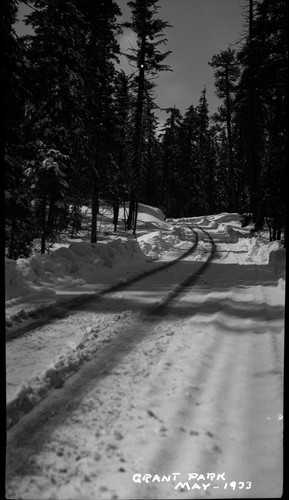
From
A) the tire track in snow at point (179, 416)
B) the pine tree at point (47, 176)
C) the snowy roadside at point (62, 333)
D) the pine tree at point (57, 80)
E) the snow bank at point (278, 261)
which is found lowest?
the tire track in snow at point (179, 416)

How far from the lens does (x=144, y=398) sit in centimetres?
292

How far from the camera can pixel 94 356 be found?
3.74 m

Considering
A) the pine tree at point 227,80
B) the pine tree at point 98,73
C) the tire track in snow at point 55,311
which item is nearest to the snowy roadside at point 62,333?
the tire track in snow at point 55,311

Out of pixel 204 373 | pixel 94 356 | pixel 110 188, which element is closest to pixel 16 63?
pixel 94 356

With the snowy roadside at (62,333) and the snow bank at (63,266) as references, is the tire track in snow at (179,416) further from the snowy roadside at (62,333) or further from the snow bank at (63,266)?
the snow bank at (63,266)

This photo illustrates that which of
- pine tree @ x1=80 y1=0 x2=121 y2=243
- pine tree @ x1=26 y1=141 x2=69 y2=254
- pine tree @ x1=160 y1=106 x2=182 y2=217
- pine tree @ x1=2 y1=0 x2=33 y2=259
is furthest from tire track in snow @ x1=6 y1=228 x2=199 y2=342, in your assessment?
pine tree @ x1=160 y1=106 x2=182 y2=217

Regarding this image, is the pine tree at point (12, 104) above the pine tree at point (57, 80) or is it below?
below

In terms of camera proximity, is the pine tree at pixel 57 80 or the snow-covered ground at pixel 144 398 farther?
the pine tree at pixel 57 80

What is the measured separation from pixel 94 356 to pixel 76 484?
1.77 meters

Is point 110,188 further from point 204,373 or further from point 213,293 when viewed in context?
point 204,373

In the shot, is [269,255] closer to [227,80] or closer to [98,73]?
[98,73]

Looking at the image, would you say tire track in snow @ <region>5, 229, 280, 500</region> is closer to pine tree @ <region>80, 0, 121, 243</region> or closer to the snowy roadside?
the snowy roadside

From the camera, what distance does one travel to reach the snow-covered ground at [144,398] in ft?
6.86

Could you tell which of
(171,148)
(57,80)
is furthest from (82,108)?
(171,148)
